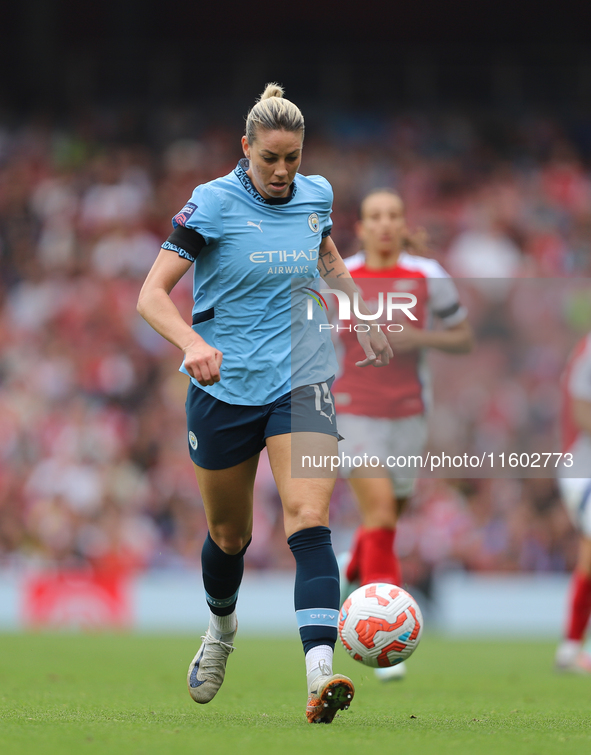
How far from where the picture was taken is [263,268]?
452cm

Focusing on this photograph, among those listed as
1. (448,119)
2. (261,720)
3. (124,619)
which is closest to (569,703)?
(261,720)

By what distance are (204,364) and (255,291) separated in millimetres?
733

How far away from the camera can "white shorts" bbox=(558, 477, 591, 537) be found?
24.3ft

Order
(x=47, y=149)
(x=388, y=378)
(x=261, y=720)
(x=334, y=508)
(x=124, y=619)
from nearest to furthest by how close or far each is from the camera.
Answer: (x=261, y=720) → (x=388, y=378) → (x=124, y=619) → (x=334, y=508) → (x=47, y=149)

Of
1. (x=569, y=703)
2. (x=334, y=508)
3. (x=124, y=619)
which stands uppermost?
(x=569, y=703)

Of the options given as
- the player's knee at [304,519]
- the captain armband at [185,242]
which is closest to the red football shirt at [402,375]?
the captain armband at [185,242]

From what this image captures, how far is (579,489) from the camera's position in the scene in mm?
7539

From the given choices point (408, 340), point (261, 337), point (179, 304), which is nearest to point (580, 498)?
A: point (408, 340)

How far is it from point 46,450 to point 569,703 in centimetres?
1042

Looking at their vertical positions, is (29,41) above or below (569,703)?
above

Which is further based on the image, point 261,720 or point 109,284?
point 109,284

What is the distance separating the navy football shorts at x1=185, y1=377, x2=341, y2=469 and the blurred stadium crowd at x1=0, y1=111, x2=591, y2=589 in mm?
5465

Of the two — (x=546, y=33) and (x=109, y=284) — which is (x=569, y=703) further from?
(x=546, y=33)

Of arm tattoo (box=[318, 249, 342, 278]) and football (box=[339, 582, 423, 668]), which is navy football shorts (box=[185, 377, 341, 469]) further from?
football (box=[339, 582, 423, 668])
